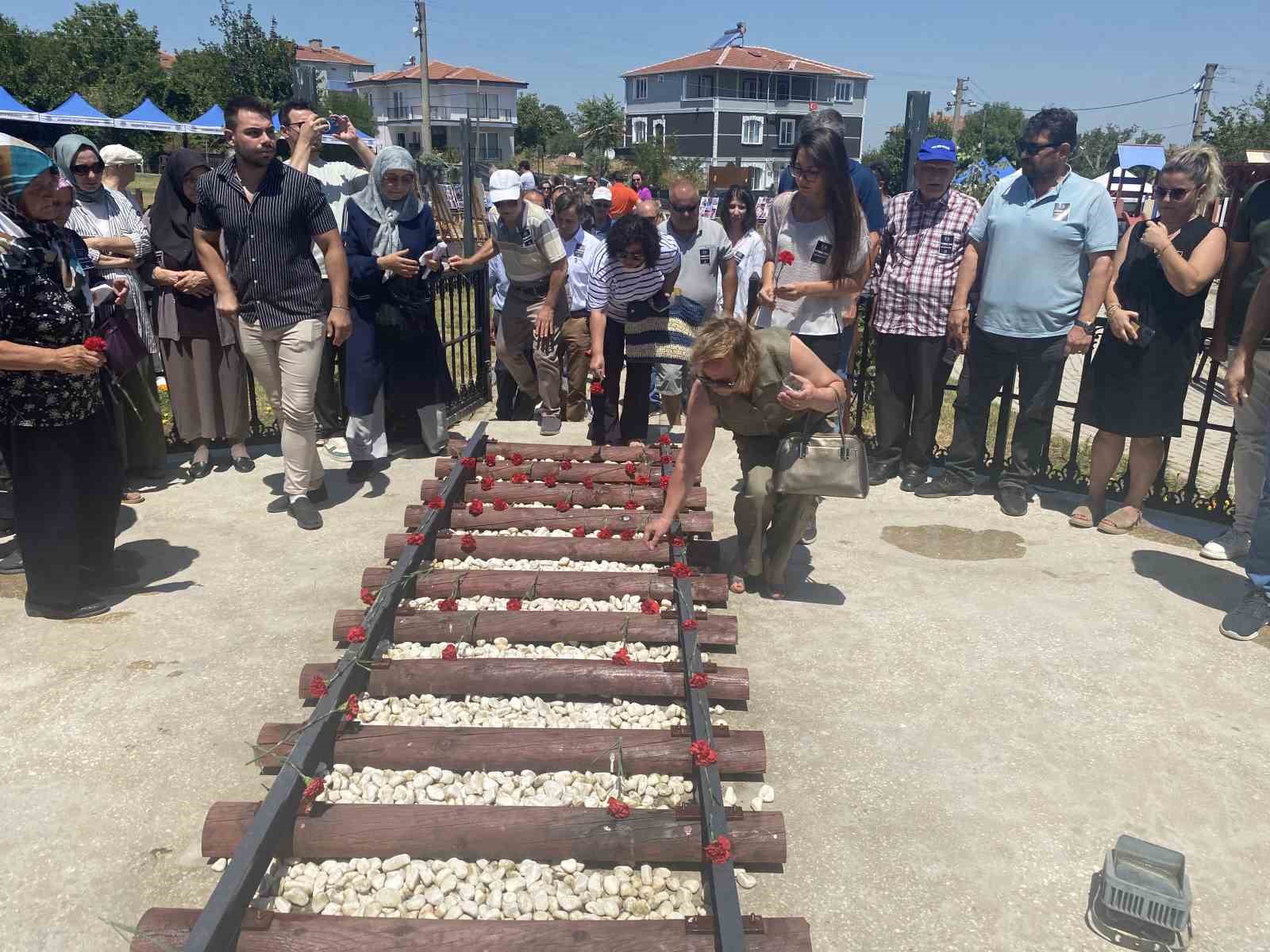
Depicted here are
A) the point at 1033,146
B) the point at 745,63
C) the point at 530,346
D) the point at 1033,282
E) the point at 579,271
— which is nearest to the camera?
the point at 1033,146

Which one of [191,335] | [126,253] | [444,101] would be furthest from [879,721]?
[444,101]

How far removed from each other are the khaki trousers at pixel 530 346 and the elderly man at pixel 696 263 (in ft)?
3.52

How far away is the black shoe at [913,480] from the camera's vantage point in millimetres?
6441

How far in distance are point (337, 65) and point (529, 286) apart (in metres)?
112

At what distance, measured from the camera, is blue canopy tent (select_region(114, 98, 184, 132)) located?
84.0ft

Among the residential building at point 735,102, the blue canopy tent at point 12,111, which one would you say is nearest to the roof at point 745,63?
A: the residential building at point 735,102

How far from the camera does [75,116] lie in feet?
81.3

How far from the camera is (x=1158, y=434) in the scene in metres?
5.55

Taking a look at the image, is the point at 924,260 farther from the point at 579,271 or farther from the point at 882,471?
the point at 579,271

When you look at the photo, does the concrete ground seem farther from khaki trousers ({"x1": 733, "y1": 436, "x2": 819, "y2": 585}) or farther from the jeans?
the jeans

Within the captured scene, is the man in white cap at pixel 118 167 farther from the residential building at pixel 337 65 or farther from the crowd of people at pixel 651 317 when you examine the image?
the residential building at pixel 337 65

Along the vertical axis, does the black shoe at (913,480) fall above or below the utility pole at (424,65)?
below

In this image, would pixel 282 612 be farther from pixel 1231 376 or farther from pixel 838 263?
pixel 1231 376

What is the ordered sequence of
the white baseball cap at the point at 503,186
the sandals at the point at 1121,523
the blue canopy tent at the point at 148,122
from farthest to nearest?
1. the blue canopy tent at the point at 148,122
2. the white baseball cap at the point at 503,186
3. the sandals at the point at 1121,523
